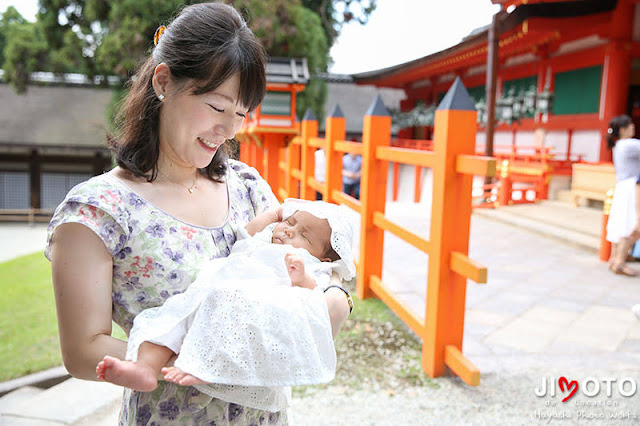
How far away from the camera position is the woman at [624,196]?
4.81 m

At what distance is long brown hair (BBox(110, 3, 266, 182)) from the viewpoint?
3.75 ft

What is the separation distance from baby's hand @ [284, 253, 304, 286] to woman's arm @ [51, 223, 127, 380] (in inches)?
14.8

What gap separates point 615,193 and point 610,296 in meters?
1.10

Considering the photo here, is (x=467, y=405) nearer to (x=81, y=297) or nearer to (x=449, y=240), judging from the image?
(x=449, y=240)

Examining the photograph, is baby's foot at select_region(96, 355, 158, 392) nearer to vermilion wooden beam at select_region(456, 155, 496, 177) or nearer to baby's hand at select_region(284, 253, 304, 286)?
baby's hand at select_region(284, 253, 304, 286)

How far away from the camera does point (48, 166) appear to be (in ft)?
57.2

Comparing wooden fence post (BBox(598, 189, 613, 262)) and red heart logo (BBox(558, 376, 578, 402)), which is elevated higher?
wooden fence post (BBox(598, 189, 613, 262))

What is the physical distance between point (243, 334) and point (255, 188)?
57 centimetres

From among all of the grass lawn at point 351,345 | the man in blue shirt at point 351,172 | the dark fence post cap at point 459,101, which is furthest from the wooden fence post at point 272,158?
the dark fence post cap at point 459,101

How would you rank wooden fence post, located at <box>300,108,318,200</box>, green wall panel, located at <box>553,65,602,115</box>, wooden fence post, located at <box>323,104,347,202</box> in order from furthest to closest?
1. green wall panel, located at <box>553,65,602,115</box>
2. wooden fence post, located at <box>300,108,318,200</box>
3. wooden fence post, located at <box>323,104,347,202</box>

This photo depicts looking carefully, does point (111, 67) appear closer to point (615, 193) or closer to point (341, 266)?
point (615, 193)

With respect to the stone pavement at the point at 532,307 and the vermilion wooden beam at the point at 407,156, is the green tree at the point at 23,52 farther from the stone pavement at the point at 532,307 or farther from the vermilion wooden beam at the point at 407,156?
the vermilion wooden beam at the point at 407,156

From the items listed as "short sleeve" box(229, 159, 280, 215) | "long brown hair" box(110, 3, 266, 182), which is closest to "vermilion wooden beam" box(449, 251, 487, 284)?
"short sleeve" box(229, 159, 280, 215)
